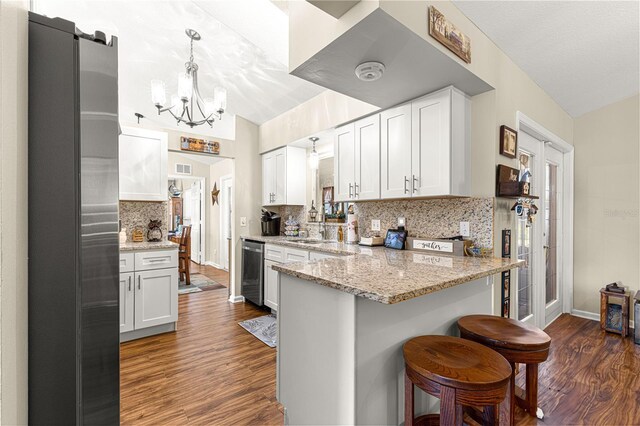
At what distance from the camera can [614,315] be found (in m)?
3.23

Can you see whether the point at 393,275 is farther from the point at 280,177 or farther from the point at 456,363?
the point at 280,177

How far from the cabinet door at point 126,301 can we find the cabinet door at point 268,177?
2094mm

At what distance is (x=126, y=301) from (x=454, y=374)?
3.07 meters

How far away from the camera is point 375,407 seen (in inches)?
54.2

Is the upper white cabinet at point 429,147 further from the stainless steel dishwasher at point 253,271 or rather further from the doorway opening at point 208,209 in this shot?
the doorway opening at point 208,209

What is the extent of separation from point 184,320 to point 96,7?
3403 mm

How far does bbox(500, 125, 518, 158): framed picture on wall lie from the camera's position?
2.36 meters

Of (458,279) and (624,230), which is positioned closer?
(458,279)

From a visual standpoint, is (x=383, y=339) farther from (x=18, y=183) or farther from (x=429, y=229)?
(x=429, y=229)

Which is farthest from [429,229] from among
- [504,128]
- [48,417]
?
[48,417]

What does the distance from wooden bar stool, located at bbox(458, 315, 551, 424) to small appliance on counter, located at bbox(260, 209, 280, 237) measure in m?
3.20

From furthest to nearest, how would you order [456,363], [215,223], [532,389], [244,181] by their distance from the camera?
[215,223]
[244,181]
[532,389]
[456,363]

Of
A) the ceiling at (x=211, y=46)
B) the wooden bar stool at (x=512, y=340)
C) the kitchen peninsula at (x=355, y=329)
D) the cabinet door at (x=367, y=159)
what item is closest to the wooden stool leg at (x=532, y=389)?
the wooden bar stool at (x=512, y=340)

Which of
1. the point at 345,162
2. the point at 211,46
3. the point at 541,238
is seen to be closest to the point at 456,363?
the point at 345,162
